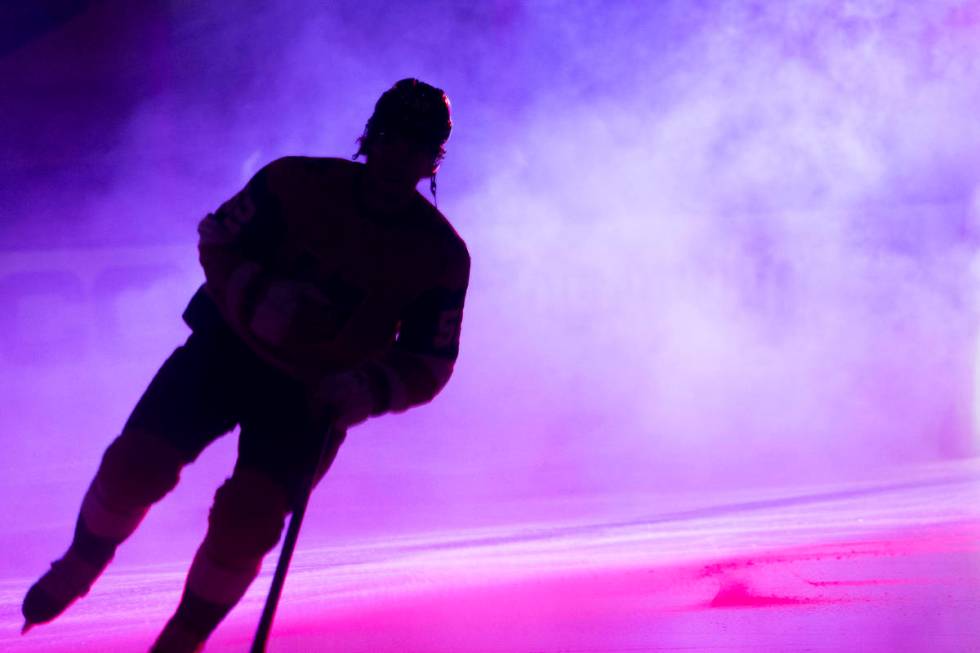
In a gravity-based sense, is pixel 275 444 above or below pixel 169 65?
below

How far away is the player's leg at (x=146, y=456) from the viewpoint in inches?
67.6

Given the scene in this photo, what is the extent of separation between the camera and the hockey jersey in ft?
5.66

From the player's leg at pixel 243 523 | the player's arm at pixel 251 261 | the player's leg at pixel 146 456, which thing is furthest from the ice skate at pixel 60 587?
the player's arm at pixel 251 261

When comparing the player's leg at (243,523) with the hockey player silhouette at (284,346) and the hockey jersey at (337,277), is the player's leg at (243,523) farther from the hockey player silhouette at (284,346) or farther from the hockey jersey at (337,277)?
the hockey jersey at (337,277)

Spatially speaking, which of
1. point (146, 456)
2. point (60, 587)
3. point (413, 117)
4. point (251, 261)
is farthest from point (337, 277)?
point (60, 587)

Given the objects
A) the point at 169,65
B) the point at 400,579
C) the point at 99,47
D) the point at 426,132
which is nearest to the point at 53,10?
the point at 99,47

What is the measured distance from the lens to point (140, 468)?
5.61ft

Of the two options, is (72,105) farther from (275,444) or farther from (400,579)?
(275,444)

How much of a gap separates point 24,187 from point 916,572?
4.42m

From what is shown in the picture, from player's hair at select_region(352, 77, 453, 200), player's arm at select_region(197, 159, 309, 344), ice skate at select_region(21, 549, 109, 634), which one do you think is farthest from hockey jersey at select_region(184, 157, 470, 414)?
ice skate at select_region(21, 549, 109, 634)

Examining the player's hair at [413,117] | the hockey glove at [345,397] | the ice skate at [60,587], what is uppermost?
the player's hair at [413,117]

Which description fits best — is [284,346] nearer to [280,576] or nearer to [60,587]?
[280,576]

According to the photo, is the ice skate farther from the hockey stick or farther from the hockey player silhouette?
the hockey stick

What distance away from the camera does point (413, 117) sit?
1.79 m
